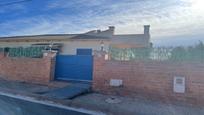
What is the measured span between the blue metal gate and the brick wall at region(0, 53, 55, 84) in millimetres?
450

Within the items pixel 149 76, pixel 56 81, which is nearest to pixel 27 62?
pixel 56 81

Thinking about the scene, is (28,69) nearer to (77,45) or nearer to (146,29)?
(77,45)

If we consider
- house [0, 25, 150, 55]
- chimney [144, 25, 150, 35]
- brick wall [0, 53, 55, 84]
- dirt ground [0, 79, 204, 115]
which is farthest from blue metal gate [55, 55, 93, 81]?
chimney [144, 25, 150, 35]

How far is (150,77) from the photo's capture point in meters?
9.05

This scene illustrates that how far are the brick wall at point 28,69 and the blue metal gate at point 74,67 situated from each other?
1.48 ft

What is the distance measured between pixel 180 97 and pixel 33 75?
330 inches

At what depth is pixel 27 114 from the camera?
6586 mm

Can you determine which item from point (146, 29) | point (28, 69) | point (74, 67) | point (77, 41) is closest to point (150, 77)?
point (74, 67)

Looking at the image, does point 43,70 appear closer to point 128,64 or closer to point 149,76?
point 128,64

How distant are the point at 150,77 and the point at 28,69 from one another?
25.1ft

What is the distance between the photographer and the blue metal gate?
38.1 ft

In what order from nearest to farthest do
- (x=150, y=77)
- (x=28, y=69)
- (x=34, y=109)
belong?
(x=34, y=109) < (x=150, y=77) < (x=28, y=69)

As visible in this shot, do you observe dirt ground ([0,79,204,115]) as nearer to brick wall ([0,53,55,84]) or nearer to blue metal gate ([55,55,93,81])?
blue metal gate ([55,55,93,81])

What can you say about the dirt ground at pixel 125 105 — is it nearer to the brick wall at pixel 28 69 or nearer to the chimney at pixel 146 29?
the brick wall at pixel 28 69
